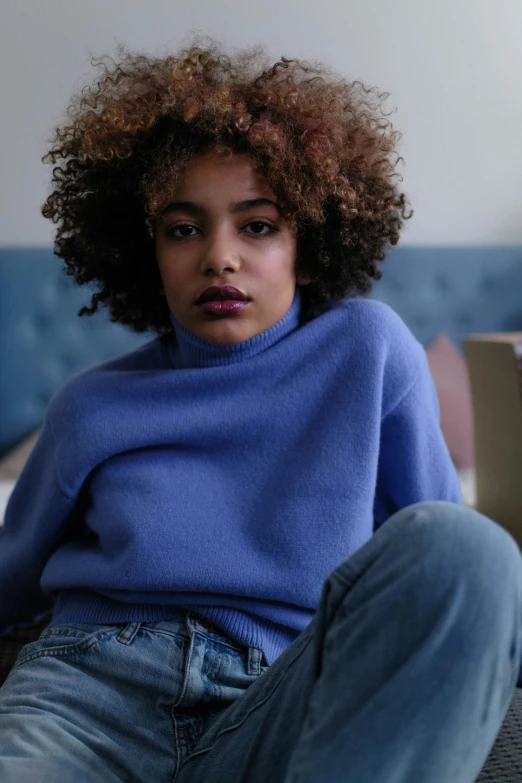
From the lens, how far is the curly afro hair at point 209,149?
988mm

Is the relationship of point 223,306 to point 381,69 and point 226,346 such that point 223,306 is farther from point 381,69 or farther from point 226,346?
point 381,69

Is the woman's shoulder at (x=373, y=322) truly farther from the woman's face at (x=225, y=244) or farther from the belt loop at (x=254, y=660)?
the belt loop at (x=254, y=660)

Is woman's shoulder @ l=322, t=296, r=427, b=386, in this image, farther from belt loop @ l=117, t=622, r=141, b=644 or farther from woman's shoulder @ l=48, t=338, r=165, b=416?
belt loop @ l=117, t=622, r=141, b=644

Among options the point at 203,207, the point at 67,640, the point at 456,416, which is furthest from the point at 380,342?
the point at 456,416

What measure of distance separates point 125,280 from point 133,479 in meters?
0.36

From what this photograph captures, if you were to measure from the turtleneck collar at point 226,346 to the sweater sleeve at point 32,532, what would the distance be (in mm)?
194

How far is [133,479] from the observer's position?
0.93m

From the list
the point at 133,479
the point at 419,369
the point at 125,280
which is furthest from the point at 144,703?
the point at 125,280

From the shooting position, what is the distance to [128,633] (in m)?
0.85

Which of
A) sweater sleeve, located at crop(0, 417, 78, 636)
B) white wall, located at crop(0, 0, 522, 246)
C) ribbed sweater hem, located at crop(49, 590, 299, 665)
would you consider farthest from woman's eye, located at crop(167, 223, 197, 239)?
white wall, located at crop(0, 0, 522, 246)

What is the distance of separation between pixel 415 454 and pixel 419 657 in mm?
466

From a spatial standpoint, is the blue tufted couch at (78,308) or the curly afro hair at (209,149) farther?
the blue tufted couch at (78,308)

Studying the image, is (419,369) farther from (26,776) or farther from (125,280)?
(26,776)

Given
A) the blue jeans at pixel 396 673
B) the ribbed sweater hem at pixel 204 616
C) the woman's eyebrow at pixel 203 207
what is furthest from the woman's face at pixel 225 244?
the blue jeans at pixel 396 673
